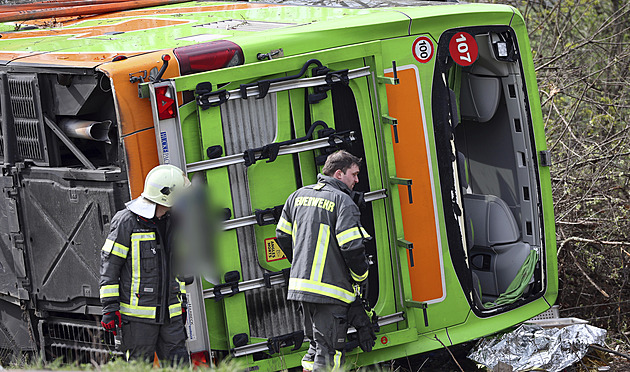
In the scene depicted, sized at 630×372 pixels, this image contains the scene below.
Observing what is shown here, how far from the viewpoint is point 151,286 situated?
15.1 feet

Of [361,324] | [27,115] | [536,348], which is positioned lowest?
[536,348]

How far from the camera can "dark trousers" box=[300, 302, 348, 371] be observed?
4.66 m

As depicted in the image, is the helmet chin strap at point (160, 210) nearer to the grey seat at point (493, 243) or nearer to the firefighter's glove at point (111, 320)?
the firefighter's glove at point (111, 320)

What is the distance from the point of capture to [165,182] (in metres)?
4.30

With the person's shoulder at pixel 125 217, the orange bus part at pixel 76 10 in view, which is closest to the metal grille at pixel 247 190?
the person's shoulder at pixel 125 217

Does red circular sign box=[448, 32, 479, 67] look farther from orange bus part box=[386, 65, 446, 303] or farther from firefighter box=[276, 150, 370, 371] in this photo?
firefighter box=[276, 150, 370, 371]

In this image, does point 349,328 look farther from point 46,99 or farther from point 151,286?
point 46,99

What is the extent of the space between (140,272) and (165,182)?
1.95 feet

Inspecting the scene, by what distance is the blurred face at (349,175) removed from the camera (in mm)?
4574

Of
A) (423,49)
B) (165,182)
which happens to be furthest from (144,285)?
(423,49)

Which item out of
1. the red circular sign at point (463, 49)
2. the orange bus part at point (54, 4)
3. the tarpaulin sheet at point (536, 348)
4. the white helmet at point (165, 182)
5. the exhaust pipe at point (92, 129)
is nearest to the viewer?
the white helmet at point (165, 182)

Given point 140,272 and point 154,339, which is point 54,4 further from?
point 154,339

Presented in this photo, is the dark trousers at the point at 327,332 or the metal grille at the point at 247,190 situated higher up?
the metal grille at the point at 247,190

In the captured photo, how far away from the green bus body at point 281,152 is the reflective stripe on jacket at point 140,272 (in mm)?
175
